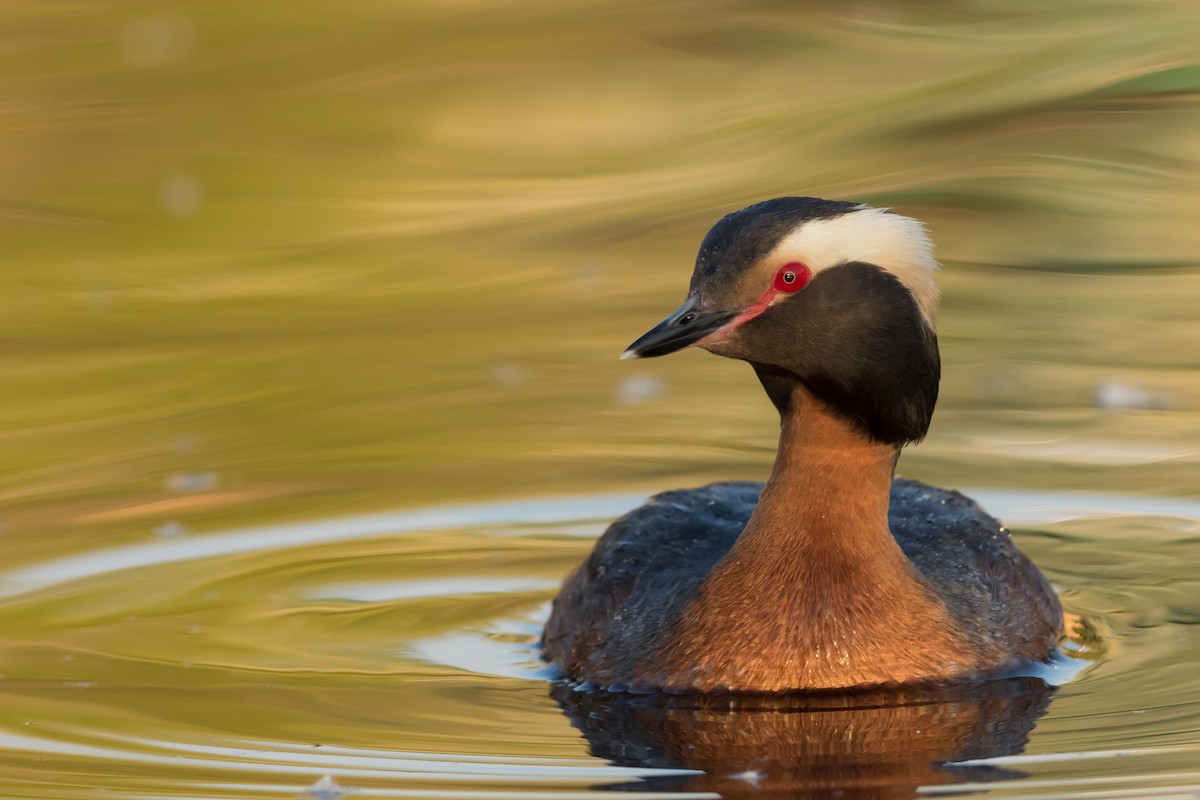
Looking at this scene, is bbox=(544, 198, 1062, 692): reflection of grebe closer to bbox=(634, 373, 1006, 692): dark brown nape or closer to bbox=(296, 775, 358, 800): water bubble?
bbox=(634, 373, 1006, 692): dark brown nape

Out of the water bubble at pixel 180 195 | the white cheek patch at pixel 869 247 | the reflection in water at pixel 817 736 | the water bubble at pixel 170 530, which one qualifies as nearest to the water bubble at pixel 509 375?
the water bubble at pixel 170 530

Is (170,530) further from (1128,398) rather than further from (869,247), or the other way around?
(1128,398)

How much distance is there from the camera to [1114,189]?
1452cm

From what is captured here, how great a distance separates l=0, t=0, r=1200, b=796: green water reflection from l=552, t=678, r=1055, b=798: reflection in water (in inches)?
10.0

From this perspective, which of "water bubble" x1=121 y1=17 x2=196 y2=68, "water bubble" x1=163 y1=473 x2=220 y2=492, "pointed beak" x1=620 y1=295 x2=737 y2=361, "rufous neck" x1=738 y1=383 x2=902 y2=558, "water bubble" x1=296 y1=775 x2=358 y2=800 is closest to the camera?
"water bubble" x1=296 y1=775 x2=358 y2=800

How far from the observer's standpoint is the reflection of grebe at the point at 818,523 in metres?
8.06

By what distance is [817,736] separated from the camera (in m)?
7.73

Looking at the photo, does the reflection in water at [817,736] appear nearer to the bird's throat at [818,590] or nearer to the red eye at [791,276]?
the bird's throat at [818,590]

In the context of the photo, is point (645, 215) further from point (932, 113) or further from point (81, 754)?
point (81, 754)

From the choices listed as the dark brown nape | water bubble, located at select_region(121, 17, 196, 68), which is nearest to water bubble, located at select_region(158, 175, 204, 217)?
water bubble, located at select_region(121, 17, 196, 68)

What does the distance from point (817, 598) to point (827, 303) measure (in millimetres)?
1105

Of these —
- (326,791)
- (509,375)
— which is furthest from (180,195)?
(326,791)

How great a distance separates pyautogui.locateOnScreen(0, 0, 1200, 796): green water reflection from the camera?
9.44 m

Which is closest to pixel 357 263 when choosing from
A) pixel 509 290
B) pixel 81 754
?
pixel 509 290
